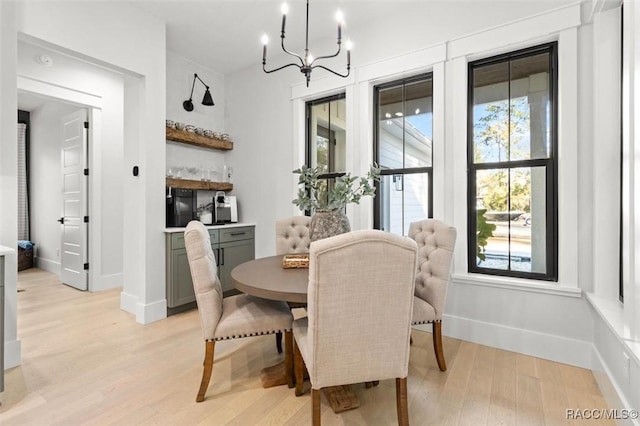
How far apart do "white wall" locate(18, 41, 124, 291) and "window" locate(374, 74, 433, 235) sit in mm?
3793

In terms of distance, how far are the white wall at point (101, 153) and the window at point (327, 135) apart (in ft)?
9.60

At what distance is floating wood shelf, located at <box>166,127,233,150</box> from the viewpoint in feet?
12.0

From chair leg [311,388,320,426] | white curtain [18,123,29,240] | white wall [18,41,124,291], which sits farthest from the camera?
white curtain [18,123,29,240]

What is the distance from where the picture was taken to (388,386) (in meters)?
2.02

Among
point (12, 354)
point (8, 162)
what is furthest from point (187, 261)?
point (8, 162)

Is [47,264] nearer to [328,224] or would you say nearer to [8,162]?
[8,162]

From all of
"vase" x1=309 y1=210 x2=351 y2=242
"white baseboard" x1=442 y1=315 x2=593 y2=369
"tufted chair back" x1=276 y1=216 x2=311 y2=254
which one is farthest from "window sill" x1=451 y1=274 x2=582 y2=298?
"tufted chair back" x1=276 y1=216 x2=311 y2=254

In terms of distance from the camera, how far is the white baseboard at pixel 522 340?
89.2 inches

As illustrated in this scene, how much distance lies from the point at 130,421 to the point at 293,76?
353cm

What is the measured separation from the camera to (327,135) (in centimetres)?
374

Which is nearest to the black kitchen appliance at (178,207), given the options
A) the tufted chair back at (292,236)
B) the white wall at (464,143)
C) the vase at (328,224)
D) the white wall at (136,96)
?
the white wall at (136,96)

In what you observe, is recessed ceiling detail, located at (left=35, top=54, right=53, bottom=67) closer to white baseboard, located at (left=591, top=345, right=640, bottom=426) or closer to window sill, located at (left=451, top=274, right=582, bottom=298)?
window sill, located at (left=451, top=274, right=582, bottom=298)

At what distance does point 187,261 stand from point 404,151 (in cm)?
259

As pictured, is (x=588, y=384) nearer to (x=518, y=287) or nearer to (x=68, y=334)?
(x=518, y=287)
